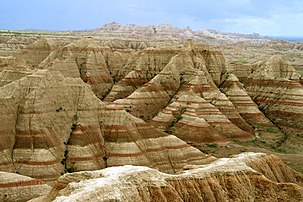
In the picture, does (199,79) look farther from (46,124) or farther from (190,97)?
(46,124)

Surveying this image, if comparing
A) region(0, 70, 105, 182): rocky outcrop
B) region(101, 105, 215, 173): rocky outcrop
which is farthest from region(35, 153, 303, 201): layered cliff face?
region(101, 105, 215, 173): rocky outcrop

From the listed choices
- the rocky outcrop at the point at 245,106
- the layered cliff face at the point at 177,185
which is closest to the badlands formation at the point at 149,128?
the layered cliff face at the point at 177,185

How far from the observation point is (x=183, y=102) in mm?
91188

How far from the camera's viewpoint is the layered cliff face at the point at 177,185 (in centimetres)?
3244

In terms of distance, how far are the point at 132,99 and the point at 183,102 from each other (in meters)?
11.1

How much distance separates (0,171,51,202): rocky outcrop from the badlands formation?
98 millimetres

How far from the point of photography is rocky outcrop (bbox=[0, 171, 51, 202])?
4589 cm

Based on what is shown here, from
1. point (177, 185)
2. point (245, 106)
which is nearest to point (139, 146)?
point (177, 185)

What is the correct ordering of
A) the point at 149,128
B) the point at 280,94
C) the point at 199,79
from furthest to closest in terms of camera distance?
the point at 280,94 → the point at 199,79 → the point at 149,128

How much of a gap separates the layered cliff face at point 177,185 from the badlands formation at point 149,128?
0.29 ft

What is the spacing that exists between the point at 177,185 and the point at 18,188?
18.3 m

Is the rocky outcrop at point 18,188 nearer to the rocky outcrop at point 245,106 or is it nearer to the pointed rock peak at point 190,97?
the pointed rock peak at point 190,97

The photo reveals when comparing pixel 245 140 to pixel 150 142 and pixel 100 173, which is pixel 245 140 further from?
pixel 100 173

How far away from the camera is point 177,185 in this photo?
3653cm
